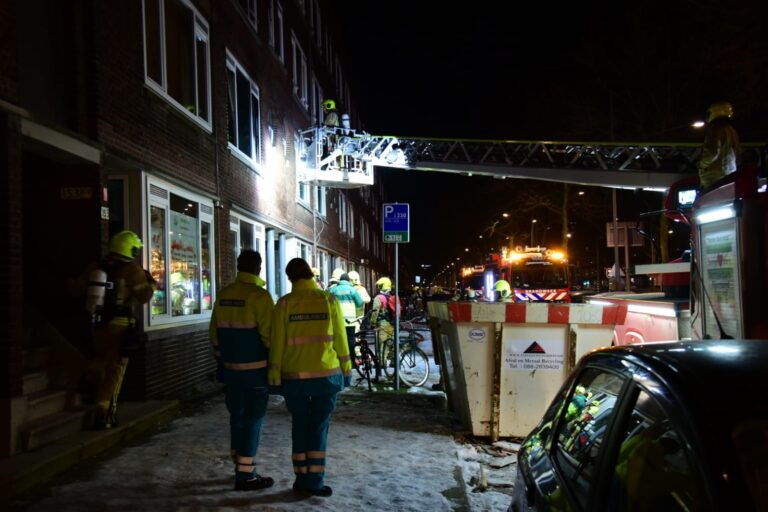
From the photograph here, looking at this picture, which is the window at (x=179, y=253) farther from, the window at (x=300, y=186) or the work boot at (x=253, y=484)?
the window at (x=300, y=186)

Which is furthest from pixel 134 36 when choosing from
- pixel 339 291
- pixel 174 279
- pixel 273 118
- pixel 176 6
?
pixel 273 118

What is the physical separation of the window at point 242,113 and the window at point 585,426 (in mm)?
10114

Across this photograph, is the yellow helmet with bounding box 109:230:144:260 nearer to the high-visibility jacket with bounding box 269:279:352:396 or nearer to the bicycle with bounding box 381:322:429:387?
the high-visibility jacket with bounding box 269:279:352:396

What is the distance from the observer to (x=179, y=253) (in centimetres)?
927

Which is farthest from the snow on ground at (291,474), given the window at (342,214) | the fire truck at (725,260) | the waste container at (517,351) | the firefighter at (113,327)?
the window at (342,214)

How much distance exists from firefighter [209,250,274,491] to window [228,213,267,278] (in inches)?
256

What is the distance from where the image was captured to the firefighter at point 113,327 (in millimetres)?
6137

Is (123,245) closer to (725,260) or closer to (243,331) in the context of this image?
(243,331)

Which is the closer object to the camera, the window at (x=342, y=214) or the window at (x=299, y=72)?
the window at (x=299, y=72)

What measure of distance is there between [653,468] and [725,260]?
12.4 ft

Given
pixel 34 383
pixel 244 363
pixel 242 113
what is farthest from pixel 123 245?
pixel 242 113

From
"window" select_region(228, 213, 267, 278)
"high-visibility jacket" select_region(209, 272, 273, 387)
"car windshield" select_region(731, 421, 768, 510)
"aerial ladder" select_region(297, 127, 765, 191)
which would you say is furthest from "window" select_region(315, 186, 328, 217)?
"car windshield" select_region(731, 421, 768, 510)

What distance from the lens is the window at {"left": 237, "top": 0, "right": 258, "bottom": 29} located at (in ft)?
44.2

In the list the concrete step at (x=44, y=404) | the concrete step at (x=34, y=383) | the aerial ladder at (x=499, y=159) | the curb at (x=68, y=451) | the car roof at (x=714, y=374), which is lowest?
the curb at (x=68, y=451)
